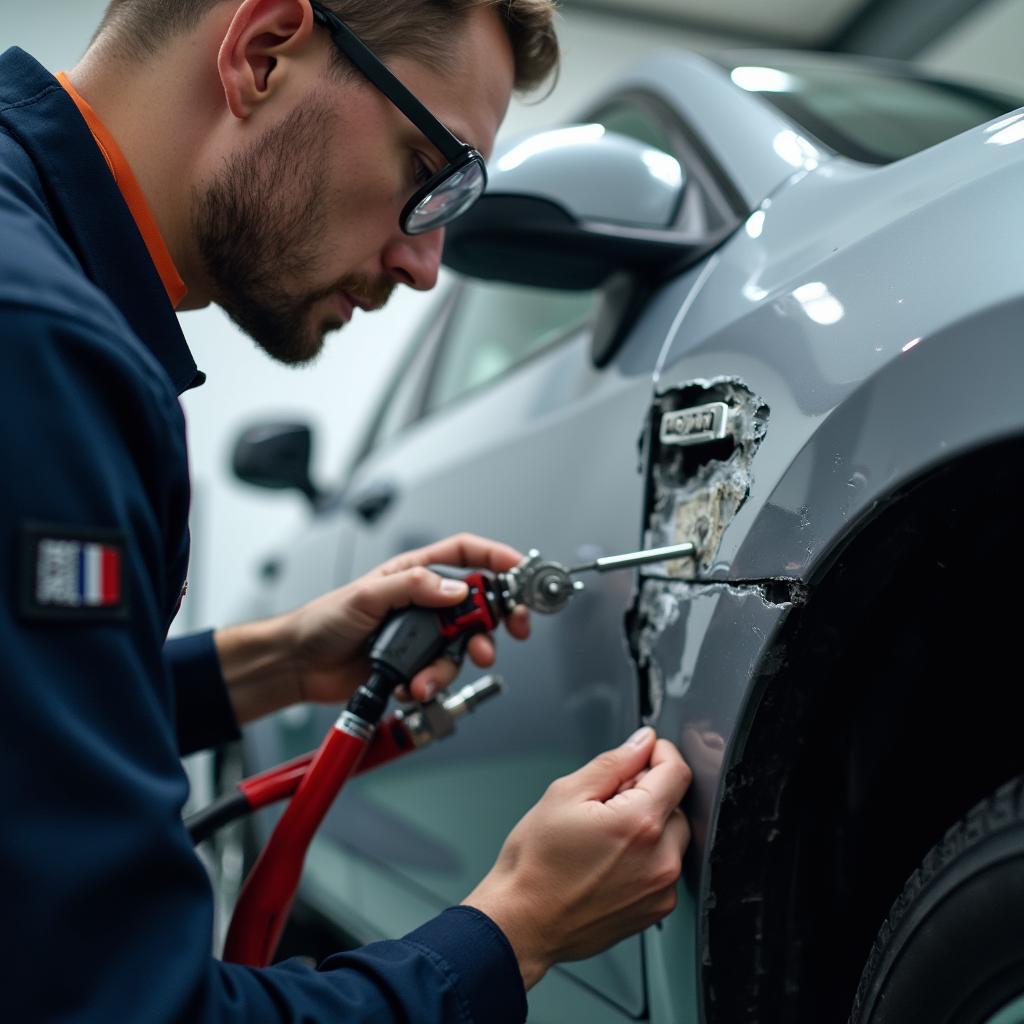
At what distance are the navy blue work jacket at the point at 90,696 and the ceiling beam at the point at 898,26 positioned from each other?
431 centimetres

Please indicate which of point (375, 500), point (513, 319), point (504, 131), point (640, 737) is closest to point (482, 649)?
point (640, 737)

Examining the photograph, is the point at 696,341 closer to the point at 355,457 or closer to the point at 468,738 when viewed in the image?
the point at 468,738

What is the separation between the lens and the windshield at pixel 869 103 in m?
0.92

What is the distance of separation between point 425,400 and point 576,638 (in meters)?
1.06

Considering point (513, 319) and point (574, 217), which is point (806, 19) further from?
point (574, 217)

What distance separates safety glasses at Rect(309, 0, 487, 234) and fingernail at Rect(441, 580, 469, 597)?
0.31 m

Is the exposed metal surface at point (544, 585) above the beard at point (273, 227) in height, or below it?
below

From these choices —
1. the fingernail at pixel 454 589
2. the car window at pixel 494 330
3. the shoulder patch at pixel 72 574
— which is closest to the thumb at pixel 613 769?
the fingernail at pixel 454 589

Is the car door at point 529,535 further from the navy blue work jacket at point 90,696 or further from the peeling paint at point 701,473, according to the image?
the navy blue work jacket at point 90,696

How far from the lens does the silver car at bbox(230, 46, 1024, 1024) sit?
59 centimetres

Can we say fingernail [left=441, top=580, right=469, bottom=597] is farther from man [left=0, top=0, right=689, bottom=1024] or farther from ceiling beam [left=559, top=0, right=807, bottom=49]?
ceiling beam [left=559, top=0, right=807, bottom=49]

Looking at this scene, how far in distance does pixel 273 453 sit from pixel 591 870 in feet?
4.28

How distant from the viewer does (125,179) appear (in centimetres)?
78

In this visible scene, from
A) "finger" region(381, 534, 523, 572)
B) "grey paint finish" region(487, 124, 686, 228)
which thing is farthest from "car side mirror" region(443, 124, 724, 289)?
"finger" region(381, 534, 523, 572)
